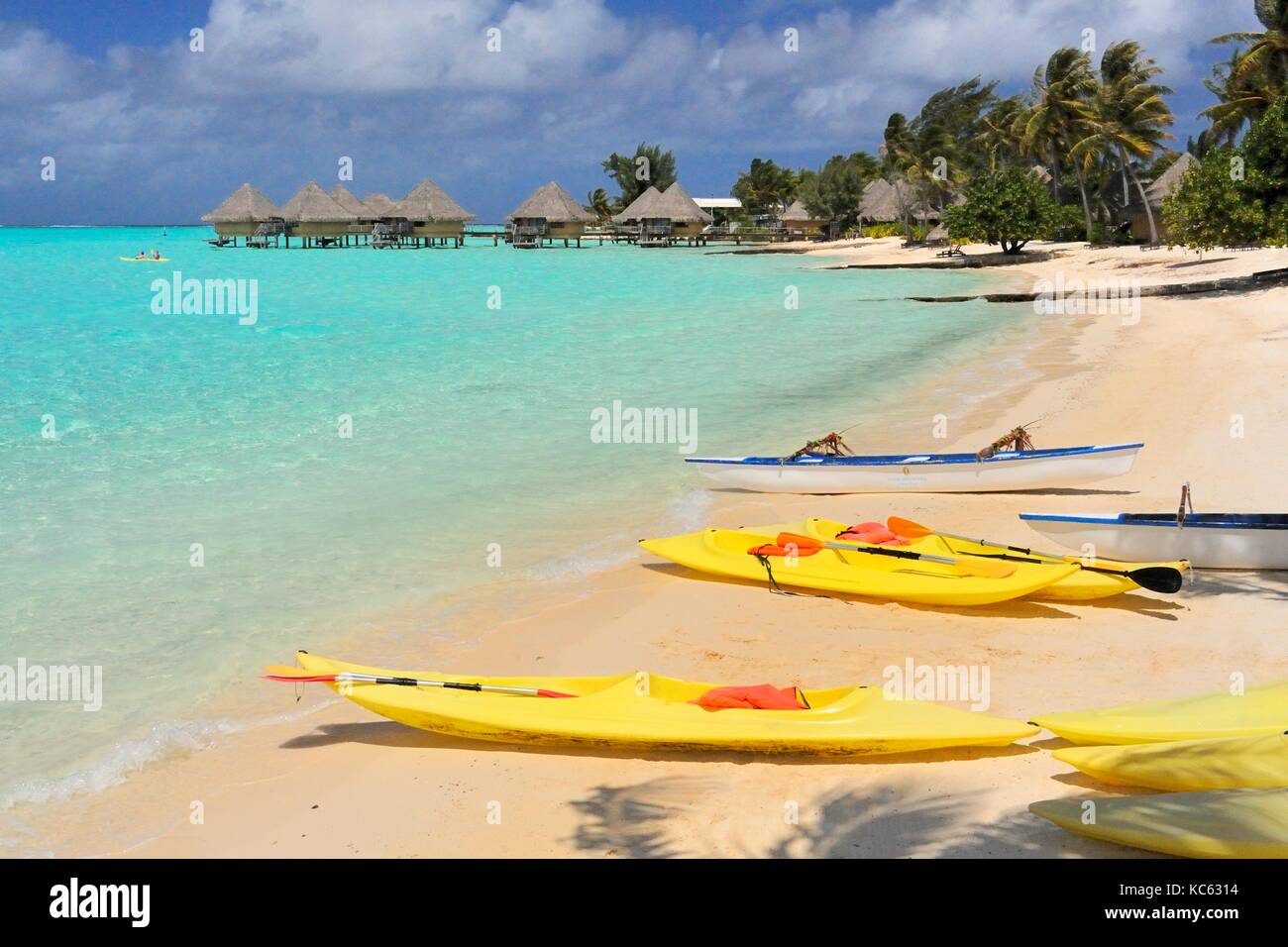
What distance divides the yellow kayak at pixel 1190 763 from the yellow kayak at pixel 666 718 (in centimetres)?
39

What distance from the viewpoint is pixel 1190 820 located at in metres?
3.73

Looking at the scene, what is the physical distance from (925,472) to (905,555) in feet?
9.12

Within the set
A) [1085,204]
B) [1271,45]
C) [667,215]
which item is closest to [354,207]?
[667,215]

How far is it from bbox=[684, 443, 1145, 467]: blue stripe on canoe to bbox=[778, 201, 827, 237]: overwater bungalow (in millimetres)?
69746

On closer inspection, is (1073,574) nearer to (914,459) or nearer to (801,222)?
(914,459)

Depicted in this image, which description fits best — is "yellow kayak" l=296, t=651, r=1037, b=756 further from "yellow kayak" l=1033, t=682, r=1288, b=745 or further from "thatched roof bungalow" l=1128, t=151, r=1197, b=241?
"thatched roof bungalow" l=1128, t=151, r=1197, b=241

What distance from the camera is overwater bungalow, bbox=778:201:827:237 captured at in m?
77.8

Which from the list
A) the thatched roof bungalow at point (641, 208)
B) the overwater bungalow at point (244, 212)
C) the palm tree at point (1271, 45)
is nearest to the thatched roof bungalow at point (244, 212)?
the overwater bungalow at point (244, 212)

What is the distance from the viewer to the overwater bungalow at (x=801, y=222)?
77.8 metres

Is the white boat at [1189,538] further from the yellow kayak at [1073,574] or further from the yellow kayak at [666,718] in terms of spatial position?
the yellow kayak at [666,718]
